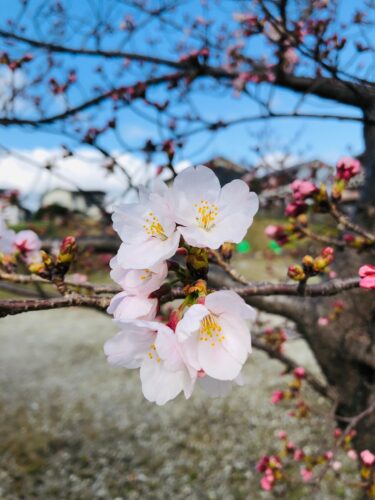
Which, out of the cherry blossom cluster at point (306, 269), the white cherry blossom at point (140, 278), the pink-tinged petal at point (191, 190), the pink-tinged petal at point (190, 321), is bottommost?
the cherry blossom cluster at point (306, 269)

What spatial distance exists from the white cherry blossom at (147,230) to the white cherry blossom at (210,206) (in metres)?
0.02

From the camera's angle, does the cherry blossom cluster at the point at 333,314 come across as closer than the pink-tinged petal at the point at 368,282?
No

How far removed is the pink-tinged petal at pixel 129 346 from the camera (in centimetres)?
76

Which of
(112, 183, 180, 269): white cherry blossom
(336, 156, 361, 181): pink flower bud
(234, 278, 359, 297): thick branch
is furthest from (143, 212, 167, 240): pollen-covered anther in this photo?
(336, 156, 361, 181): pink flower bud

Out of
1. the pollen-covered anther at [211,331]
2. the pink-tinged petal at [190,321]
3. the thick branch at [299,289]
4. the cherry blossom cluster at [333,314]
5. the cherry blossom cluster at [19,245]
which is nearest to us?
the pink-tinged petal at [190,321]

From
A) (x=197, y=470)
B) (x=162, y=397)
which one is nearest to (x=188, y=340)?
(x=162, y=397)

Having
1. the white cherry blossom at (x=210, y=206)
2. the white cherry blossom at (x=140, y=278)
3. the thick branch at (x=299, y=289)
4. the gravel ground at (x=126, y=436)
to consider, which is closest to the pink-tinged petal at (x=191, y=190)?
the white cherry blossom at (x=210, y=206)

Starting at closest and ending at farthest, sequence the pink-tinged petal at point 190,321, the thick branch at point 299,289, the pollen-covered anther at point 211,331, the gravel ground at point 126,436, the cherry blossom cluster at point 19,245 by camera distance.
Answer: the pink-tinged petal at point 190,321 < the pollen-covered anther at point 211,331 < the thick branch at point 299,289 < the cherry blossom cluster at point 19,245 < the gravel ground at point 126,436

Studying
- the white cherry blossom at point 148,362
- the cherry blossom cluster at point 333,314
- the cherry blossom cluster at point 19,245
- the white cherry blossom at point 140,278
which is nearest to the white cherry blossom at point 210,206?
the white cherry blossom at point 140,278

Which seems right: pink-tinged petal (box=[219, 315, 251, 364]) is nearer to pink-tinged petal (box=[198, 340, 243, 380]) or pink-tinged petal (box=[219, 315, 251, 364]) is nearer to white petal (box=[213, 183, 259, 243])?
pink-tinged petal (box=[198, 340, 243, 380])

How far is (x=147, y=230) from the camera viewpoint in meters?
0.81

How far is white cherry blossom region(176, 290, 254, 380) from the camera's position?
68cm

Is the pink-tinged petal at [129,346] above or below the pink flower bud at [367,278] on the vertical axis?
below

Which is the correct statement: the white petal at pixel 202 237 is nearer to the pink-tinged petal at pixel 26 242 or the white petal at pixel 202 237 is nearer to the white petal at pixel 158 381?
the white petal at pixel 158 381
